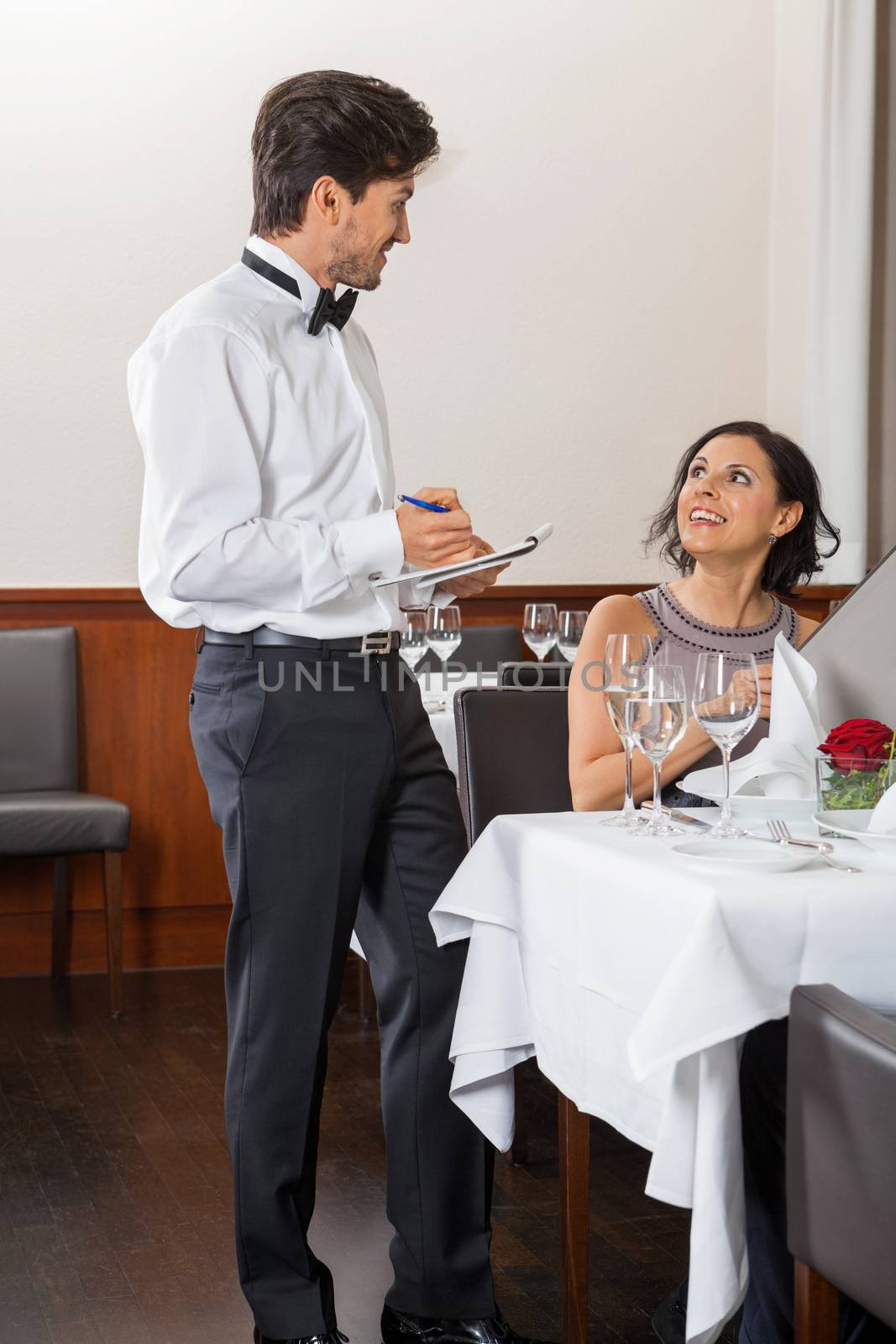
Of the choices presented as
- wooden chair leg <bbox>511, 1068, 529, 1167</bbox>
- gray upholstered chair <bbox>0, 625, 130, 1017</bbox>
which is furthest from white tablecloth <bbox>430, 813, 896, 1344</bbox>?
gray upholstered chair <bbox>0, 625, 130, 1017</bbox>

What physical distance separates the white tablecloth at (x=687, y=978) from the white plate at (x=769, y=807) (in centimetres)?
12

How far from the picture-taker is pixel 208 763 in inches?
72.1

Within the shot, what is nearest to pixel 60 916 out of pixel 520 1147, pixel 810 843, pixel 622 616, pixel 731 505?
pixel 520 1147

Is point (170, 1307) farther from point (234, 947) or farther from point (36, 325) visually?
point (36, 325)

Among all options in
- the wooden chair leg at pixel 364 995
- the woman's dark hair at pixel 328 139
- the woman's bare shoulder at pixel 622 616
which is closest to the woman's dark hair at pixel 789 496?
the woman's bare shoulder at pixel 622 616

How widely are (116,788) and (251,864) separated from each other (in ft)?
8.79

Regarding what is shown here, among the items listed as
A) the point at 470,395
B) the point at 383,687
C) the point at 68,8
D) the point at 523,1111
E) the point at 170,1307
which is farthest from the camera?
the point at 470,395

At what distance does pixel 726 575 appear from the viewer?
2.40 metres

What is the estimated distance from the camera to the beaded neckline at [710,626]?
233cm

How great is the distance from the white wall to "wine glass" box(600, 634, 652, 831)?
287cm

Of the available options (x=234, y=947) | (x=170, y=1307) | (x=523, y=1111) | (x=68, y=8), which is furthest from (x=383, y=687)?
(x=68, y=8)

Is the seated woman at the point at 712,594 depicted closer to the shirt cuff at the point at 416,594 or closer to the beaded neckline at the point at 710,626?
the beaded neckline at the point at 710,626

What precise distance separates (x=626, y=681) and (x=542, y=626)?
7.20 feet

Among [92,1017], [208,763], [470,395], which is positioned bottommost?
[92,1017]
